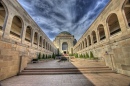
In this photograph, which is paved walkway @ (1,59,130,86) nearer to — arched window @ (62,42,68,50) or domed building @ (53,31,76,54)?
domed building @ (53,31,76,54)

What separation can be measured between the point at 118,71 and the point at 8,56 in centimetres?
910

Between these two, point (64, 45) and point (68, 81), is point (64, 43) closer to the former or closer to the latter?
point (64, 45)

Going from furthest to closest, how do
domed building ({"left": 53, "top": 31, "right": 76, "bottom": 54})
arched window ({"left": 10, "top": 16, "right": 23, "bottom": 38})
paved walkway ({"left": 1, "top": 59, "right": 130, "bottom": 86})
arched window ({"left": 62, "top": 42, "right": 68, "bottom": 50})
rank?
arched window ({"left": 62, "top": 42, "right": 68, "bottom": 50}) → domed building ({"left": 53, "top": 31, "right": 76, "bottom": 54}) → arched window ({"left": 10, "top": 16, "right": 23, "bottom": 38}) → paved walkway ({"left": 1, "top": 59, "right": 130, "bottom": 86})

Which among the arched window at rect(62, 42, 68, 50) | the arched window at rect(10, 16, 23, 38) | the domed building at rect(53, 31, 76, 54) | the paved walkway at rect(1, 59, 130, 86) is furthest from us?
the arched window at rect(62, 42, 68, 50)

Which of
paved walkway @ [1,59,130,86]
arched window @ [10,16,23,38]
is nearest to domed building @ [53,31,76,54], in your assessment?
arched window @ [10,16,23,38]

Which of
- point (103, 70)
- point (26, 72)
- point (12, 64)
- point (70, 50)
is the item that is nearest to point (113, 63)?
point (103, 70)

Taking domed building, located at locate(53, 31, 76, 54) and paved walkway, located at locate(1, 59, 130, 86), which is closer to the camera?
paved walkway, located at locate(1, 59, 130, 86)

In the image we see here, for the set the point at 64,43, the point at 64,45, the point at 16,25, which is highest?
the point at 64,43

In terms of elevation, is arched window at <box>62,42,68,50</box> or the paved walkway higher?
arched window at <box>62,42,68,50</box>

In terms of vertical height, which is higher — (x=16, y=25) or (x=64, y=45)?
(x=64, y=45)

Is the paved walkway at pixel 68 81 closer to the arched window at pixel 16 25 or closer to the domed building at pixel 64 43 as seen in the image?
the arched window at pixel 16 25

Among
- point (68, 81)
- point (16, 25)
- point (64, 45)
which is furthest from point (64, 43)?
point (68, 81)

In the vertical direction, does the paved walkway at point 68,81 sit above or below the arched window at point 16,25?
below

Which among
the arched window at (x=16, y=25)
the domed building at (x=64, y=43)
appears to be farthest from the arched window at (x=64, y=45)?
the arched window at (x=16, y=25)
